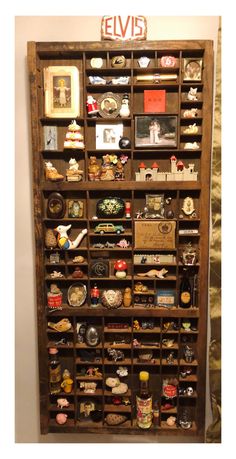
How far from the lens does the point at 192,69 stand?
1787 mm

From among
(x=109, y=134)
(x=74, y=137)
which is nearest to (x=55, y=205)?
(x=74, y=137)

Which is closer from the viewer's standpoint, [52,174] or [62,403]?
[52,174]

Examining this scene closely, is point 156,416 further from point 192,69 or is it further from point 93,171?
point 192,69

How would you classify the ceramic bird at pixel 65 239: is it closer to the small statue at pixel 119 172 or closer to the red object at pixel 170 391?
the small statue at pixel 119 172

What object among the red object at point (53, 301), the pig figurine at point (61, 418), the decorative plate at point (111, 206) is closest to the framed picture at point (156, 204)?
the decorative plate at point (111, 206)

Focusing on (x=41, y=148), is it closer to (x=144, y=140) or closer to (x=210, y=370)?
(x=144, y=140)

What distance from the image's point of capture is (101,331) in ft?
6.44

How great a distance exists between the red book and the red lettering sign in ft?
0.89

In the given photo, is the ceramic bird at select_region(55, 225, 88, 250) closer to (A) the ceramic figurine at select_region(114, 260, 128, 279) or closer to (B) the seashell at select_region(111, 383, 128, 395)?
(A) the ceramic figurine at select_region(114, 260, 128, 279)

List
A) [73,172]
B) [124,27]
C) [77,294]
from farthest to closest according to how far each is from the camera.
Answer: [77,294] → [73,172] → [124,27]

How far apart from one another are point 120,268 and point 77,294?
0.97 feet

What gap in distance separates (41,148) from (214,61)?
1052mm

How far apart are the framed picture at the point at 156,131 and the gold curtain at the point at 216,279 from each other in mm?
231

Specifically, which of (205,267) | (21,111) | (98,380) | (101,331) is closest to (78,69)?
(21,111)
